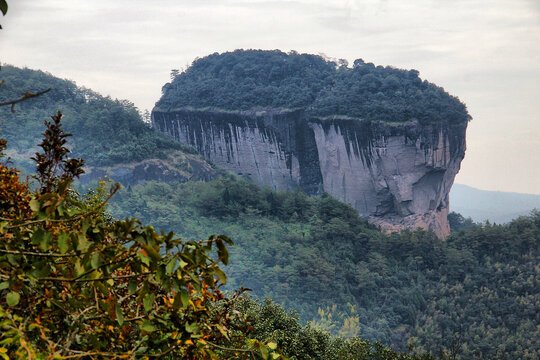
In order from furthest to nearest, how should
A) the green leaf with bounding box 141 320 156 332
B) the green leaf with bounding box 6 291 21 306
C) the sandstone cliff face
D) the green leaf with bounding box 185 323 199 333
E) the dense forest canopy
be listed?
the dense forest canopy → the sandstone cliff face → the green leaf with bounding box 185 323 199 333 → the green leaf with bounding box 141 320 156 332 → the green leaf with bounding box 6 291 21 306

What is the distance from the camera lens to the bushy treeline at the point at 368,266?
29.6m

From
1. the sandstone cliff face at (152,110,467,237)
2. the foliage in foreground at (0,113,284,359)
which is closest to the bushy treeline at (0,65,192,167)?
the sandstone cliff face at (152,110,467,237)

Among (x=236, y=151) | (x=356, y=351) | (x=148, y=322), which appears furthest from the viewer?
(x=236, y=151)

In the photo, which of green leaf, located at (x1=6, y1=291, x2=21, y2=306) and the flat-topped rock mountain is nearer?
green leaf, located at (x1=6, y1=291, x2=21, y2=306)

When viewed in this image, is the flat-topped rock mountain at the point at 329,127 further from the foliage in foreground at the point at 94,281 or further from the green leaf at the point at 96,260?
the green leaf at the point at 96,260

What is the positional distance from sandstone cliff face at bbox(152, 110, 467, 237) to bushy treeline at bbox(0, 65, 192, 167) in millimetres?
4224

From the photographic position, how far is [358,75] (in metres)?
53.4

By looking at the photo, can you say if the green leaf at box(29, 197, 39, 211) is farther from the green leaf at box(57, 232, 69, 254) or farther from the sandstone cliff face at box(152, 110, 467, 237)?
the sandstone cliff face at box(152, 110, 467, 237)

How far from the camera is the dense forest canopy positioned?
46094 millimetres

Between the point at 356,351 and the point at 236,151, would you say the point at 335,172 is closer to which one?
the point at 236,151

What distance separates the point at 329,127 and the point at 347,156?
3.05m

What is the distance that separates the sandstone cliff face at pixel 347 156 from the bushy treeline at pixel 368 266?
4.06m

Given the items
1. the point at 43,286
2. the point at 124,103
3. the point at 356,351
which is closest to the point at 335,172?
the point at 124,103

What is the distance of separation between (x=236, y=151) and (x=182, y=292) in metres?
50.8
